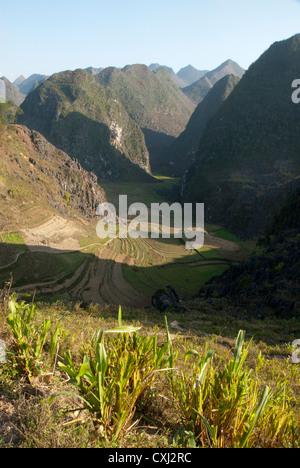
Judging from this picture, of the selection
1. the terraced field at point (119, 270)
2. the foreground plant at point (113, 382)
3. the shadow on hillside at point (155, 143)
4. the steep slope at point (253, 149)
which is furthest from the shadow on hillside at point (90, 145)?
the foreground plant at point (113, 382)

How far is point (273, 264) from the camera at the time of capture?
18188mm

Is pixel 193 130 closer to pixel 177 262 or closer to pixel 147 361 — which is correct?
pixel 177 262

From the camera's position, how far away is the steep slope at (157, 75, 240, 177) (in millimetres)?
126562

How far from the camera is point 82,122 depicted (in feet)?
336

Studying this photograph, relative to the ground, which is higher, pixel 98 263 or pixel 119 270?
pixel 98 263

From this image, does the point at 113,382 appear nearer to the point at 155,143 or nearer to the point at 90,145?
the point at 90,145

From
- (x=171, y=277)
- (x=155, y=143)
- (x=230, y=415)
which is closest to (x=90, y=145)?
(x=155, y=143)

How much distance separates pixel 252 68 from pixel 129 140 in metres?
54.1

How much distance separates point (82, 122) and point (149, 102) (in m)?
80.9

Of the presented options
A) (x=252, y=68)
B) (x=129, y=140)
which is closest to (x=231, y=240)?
(x=252, y=68)

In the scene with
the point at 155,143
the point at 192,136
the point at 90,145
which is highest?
the point at 155,143

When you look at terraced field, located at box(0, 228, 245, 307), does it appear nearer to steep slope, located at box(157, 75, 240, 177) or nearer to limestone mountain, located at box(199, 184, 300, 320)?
limestone mountain, located at box(199, 184, 300, 320)

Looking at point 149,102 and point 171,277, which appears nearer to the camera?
point 171,277

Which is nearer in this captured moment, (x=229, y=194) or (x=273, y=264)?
(x=273, y=264)
